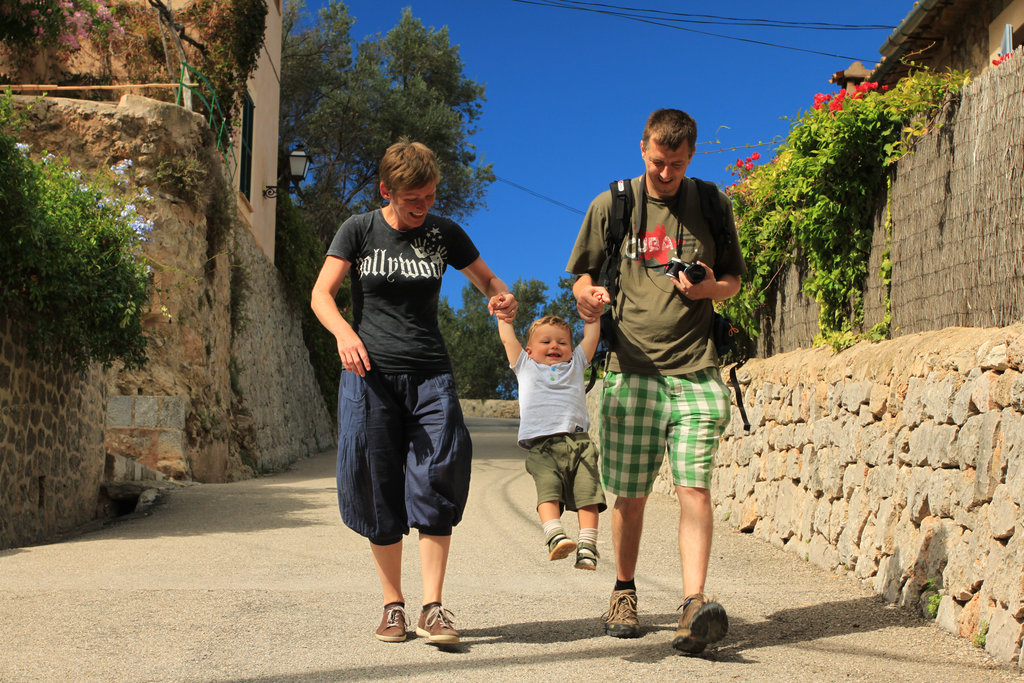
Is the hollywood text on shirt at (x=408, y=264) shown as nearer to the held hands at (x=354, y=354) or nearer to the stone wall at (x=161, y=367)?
the held hands at (x=354, y=354)

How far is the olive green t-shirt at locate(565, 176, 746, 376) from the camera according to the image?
3789mm

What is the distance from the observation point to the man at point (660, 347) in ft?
12.1

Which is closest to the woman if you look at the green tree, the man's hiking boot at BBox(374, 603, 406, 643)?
the man's hiking boot at BBox(374, 603, 406, 643)

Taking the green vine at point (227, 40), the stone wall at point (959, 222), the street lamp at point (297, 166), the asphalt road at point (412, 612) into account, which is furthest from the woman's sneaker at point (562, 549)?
the street lamp at point (297, 166)

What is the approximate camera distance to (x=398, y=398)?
12.2 feet

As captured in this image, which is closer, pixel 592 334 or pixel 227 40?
pixel 592 334

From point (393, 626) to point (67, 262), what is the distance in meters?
4.51

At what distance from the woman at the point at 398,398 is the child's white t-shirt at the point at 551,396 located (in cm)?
101

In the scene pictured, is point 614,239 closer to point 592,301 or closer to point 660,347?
point 592,301

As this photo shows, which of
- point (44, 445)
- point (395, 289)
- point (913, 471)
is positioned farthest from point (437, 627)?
point (44, 445)

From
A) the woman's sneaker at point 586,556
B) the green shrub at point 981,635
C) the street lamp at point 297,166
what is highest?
the street lamp at point 297,166

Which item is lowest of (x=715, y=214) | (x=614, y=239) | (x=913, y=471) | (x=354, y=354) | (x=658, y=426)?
(x=913, y=471)

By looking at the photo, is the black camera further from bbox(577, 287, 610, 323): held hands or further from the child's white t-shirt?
the child's white t-shirt

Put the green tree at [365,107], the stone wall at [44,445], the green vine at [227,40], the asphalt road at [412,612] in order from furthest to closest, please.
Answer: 1. the green tree at [365,107]
2. the green vine at [227,40]
3. the stone wall at [44,445]
4. the asphalt road at [412,612]
